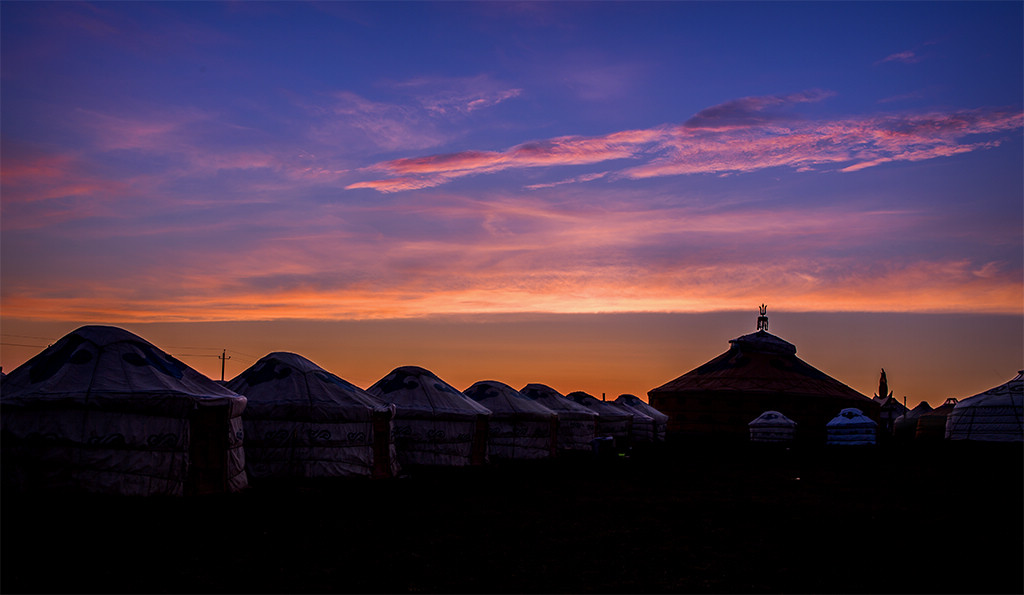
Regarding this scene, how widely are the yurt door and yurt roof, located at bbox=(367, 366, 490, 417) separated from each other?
9.13m

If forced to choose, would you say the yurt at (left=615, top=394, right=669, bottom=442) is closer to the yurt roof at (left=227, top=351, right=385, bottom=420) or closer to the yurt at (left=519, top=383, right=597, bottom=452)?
the yurt at (left=519, top=383, right=597, bottom=452)

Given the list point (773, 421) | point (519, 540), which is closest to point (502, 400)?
point (519, 540)

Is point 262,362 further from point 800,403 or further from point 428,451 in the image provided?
point 800,403

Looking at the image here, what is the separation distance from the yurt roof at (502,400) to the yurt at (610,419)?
1155cm

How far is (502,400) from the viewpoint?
32.2m

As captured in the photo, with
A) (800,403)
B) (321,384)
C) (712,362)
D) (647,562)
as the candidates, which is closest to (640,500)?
(647,562)

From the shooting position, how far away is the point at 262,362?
74.5 ft

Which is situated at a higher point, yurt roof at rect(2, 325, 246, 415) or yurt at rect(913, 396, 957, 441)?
yurt roof at rect(2, 325, 246, 415)

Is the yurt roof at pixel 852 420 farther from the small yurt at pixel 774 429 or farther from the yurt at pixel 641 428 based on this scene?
the yurt at pixel 641 428

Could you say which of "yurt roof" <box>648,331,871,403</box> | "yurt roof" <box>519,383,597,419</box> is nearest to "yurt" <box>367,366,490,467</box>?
"yurt roof" <box>519,383,597,419</box>

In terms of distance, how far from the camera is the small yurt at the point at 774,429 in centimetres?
4988

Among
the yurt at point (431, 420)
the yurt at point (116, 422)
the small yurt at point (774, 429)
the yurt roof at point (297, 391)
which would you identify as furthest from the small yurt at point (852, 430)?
the yurt at point (116, 422)

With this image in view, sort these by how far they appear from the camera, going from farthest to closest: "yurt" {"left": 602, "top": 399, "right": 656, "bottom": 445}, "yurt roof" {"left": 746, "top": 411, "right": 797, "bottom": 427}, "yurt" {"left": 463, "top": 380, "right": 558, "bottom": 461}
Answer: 1. "yurt" {"left": 602, "top": 399, "right": 656, "bottom": 445}
2. "yurt roof" {"left": 746, "top": 411, "right": 797, "bottom": 427}
3. "yurt" {"left": 463, "top": 380, "right": 558, "bottom": 461}

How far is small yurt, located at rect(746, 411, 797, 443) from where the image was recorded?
49.9 metres
